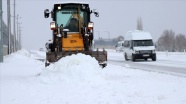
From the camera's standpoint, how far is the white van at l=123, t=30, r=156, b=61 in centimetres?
3161

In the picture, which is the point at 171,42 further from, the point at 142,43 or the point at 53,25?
the point at 53,25

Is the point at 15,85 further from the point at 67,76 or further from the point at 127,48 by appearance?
the point at 127,48

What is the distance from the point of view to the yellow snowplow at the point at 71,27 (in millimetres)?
16031

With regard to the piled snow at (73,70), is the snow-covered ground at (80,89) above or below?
below

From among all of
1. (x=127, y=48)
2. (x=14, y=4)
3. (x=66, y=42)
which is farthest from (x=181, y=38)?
(x=66, y=42)

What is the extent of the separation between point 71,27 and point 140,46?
54.0ft

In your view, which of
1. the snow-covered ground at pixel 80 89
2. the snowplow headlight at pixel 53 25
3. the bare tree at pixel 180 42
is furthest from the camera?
the bare tree at pixel 180 42

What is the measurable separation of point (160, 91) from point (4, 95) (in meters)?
4.34

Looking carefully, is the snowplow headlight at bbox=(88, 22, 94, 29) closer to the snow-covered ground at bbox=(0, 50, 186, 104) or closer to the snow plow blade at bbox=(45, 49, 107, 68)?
the snow plow blade at bbox=(45, 49, 107, 68)

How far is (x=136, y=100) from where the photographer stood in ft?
28.7

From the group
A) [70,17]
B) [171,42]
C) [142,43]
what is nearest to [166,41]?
[171,42]

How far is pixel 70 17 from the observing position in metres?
16.6

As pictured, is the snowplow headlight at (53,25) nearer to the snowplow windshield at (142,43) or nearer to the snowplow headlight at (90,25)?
the snowplow headlight at (90,25)

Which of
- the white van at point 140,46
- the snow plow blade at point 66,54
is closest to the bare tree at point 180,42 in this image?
the white van at point 140,46
